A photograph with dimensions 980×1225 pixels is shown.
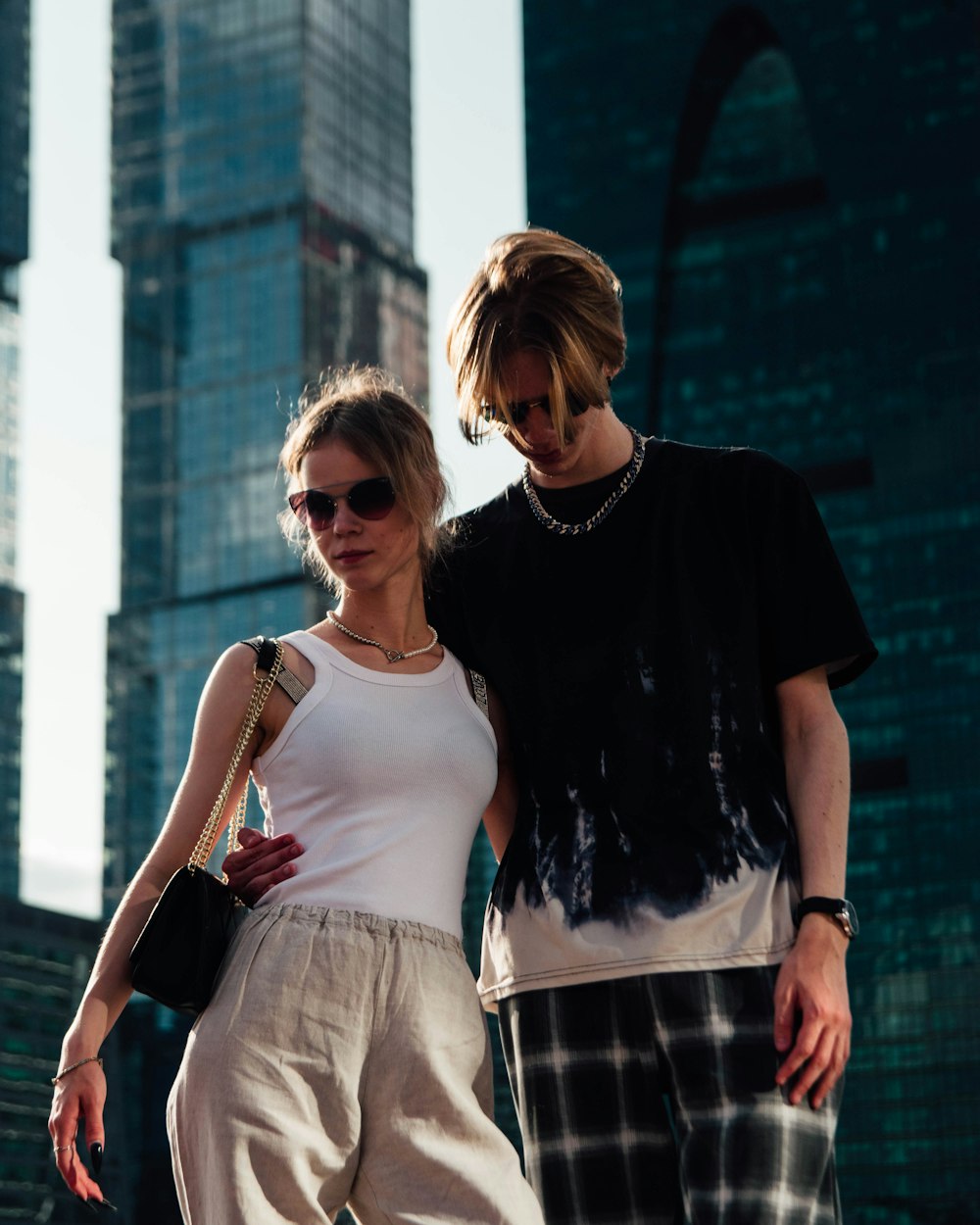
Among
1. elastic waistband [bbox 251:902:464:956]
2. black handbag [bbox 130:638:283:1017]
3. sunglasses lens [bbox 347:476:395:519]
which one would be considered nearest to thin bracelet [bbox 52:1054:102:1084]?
black handbag [bbox 130:638:283:1017]

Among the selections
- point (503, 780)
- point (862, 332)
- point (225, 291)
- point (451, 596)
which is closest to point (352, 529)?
point (451, 596)

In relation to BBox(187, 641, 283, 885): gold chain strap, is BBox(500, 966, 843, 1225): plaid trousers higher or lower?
lower

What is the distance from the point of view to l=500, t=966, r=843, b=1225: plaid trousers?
3.37 metres

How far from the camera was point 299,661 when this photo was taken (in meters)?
3.84

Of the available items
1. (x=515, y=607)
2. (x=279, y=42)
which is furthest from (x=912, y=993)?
(x=515, y=607)

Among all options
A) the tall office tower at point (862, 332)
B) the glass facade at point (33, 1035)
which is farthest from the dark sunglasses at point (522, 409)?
the glass facade at point (33, 1035)

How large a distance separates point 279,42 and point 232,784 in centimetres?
11705

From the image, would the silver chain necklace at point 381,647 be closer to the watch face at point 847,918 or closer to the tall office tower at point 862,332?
the watch face at point 847,918

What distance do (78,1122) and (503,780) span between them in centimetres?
111

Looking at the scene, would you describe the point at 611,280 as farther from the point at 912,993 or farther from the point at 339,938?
the point at 912,993

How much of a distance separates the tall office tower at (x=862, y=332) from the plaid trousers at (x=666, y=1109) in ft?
245

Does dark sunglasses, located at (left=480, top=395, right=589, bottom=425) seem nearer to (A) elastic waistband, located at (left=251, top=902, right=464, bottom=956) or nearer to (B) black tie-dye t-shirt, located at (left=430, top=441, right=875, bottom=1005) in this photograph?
(B) black tie-dye t-shirt, located at (left=430, top=441, right=875, bottom=1005)

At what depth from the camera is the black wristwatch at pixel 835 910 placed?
3.45 metres

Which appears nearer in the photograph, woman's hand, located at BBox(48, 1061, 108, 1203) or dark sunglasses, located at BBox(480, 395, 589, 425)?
woman's hand, located at BBox(48, 1061, 108, 1203)
